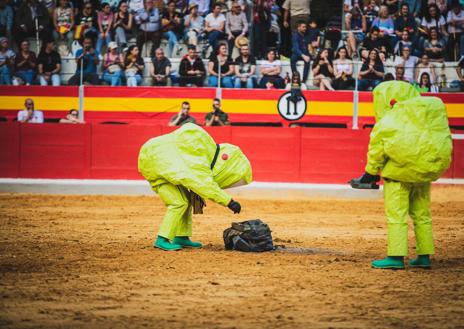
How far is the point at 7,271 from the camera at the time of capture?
320 inches

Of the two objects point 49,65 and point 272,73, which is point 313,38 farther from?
point 49,65

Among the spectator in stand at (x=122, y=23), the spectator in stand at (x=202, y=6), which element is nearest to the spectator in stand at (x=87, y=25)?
the spectator in stand at (x=122, y=23)

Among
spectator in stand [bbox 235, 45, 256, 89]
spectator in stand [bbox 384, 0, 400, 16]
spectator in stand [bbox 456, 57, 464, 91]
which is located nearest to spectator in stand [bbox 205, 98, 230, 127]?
spectator in stand [bbox 235, 45, 256, 89]

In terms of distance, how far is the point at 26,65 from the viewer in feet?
61.6

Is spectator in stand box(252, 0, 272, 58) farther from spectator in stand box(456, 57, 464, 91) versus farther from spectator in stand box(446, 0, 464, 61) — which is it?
spectator in stand box(456, 57, 464, 91)

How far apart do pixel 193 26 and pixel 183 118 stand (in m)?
2.61

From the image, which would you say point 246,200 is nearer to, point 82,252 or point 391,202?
point 82,252

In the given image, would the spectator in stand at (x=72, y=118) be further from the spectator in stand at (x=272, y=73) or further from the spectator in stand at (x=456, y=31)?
the spectator in stand at (x=456, y=31)

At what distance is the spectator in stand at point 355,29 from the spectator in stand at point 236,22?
2251 millimetres

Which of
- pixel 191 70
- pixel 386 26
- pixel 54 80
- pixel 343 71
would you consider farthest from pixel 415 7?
pixel 54 80

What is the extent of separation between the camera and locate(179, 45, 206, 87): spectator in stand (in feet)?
59.2

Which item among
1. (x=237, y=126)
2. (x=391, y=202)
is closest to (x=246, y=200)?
(x=237, y=126)

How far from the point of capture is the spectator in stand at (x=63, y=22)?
63.0 feet

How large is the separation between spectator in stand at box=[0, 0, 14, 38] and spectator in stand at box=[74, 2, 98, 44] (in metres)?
1.58
